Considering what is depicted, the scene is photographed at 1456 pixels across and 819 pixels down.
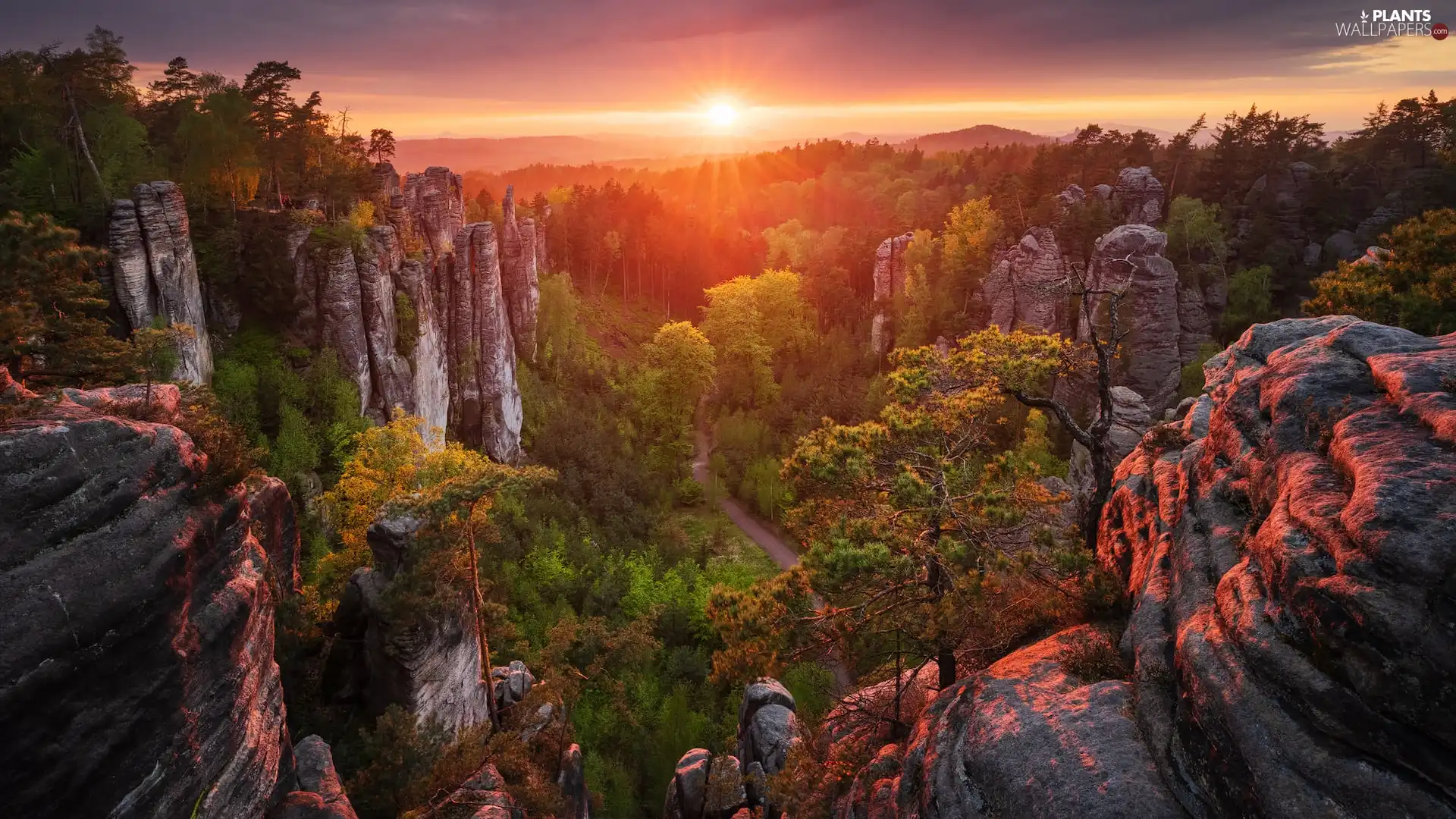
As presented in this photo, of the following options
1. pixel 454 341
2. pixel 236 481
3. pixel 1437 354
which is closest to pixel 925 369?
pixel 1437 354

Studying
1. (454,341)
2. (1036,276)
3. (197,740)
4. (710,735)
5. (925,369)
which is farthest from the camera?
(1036,276)

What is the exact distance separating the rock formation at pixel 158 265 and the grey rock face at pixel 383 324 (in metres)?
6.50

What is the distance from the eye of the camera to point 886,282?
62656mm

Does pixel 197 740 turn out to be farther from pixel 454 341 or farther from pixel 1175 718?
pixel 454 341

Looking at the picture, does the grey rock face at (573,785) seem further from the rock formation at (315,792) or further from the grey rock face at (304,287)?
the grey rock face at (304,287)

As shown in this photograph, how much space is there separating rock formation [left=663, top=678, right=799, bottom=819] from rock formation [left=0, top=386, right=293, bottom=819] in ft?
42.0

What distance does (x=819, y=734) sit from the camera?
15.8m

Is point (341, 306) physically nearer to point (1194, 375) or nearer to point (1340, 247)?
point (1194, 375)

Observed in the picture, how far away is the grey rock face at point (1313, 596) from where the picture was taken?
6.70 metres

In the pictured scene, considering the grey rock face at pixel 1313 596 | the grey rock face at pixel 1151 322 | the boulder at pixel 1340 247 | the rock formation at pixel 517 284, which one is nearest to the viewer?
the grey rock face at pixel 1313 596

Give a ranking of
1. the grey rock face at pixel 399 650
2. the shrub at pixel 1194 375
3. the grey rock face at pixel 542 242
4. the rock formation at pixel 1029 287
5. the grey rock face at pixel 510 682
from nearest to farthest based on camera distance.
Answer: the grey rock face at pixel 399 650, the grey rock face at pixel 510 682, the shrub at pixel 1194 375, the rock formation at pixel 1029 287, the grey rock face at pixel 542 242

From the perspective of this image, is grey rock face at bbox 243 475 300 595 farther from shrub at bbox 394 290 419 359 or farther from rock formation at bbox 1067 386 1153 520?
rock formation at bbox 1067 386 1153 520

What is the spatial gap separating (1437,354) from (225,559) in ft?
63.5

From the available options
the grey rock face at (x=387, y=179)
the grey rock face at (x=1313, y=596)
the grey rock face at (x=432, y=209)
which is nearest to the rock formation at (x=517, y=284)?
the grey rock face at (x=432, y=209)
